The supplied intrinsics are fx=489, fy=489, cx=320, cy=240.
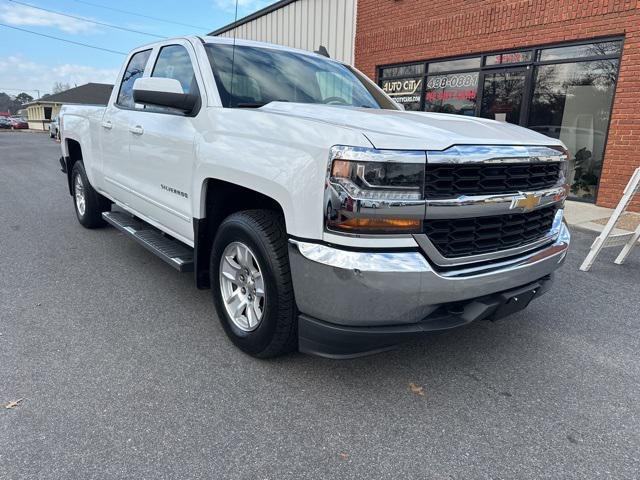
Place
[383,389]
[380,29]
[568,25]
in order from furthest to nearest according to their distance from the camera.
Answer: [380,29]
[568,25]
[383,389]

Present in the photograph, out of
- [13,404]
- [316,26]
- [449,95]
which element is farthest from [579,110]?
[13,404]

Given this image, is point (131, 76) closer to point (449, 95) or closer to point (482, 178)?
point (482, 178)

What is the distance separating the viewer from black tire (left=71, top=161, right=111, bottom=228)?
5945mm

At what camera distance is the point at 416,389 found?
2.81 meters

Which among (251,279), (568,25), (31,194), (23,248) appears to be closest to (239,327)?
(251,279)

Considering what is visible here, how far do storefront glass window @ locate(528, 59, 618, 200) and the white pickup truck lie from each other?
20.8 ft

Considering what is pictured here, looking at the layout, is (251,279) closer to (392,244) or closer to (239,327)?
(239,327)

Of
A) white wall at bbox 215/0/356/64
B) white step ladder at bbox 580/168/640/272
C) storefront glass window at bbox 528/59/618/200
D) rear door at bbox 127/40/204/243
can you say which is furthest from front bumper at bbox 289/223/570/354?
white wall at bbox 215/0/356/64

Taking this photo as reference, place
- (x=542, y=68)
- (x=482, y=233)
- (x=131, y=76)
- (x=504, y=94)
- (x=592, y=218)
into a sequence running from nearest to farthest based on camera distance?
1. (x=482, y=233)
2. (x=131, y=76)
3. (x=592, y=218)
4. (x=542, y=68)
5. (x=504, y=94)

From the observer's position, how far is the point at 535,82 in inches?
361

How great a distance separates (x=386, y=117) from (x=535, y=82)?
25.2ft

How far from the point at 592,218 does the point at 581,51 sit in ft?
10.0

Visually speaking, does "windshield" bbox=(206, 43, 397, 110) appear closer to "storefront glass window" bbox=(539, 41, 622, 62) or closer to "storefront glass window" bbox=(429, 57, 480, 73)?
"storefront glass window" bbox=(539, 41, 622, 62)

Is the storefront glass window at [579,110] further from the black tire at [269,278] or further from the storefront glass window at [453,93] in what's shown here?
the black tire at [269,278]
